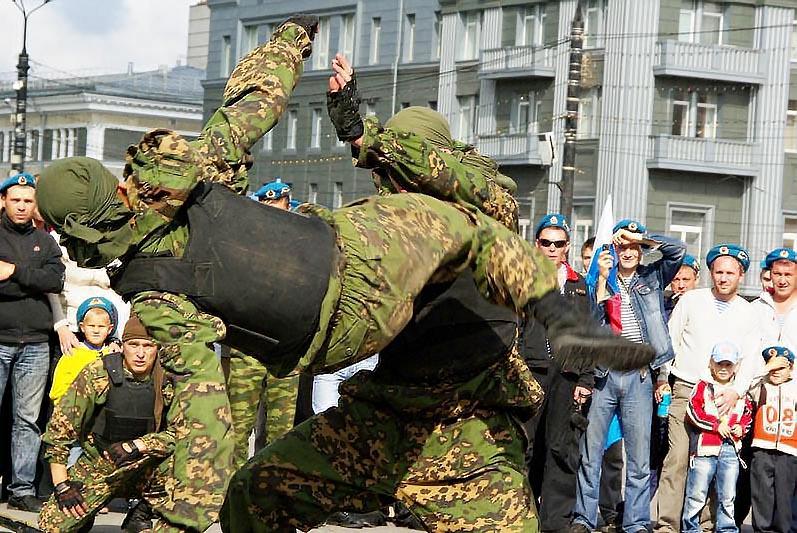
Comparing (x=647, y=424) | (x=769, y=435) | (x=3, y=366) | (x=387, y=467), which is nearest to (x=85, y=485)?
(x=3, y=366)

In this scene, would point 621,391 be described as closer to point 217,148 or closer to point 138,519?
point 138,519

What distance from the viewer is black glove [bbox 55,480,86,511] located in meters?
7.95

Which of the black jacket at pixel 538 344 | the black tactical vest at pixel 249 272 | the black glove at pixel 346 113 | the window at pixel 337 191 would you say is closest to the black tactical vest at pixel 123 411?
the black jacket at pixel 538 344

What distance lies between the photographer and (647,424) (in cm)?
1010

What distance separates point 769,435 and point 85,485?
4399 mm

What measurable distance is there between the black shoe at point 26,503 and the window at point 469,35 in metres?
39.4

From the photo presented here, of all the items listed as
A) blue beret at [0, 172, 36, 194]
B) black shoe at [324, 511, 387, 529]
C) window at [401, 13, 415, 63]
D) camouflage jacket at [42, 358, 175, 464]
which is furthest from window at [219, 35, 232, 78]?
camouflage jacket at [42, 358, 175, 464]

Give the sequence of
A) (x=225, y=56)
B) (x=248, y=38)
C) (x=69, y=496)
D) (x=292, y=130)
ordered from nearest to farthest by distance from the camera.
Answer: (x=69, y=496), (x=292, y=130), (x=248, y=38), (x=225, y=56)

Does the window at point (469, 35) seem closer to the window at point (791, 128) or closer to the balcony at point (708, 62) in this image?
the balcony at point (708, 62)

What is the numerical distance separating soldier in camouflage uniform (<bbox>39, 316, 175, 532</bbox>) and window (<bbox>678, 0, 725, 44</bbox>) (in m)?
36.7

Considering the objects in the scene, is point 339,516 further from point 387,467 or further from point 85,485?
point 387,467

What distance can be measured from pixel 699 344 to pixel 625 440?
816 millimetres

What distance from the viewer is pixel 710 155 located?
143ft

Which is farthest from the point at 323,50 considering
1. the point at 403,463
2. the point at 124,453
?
the point at 403,463
